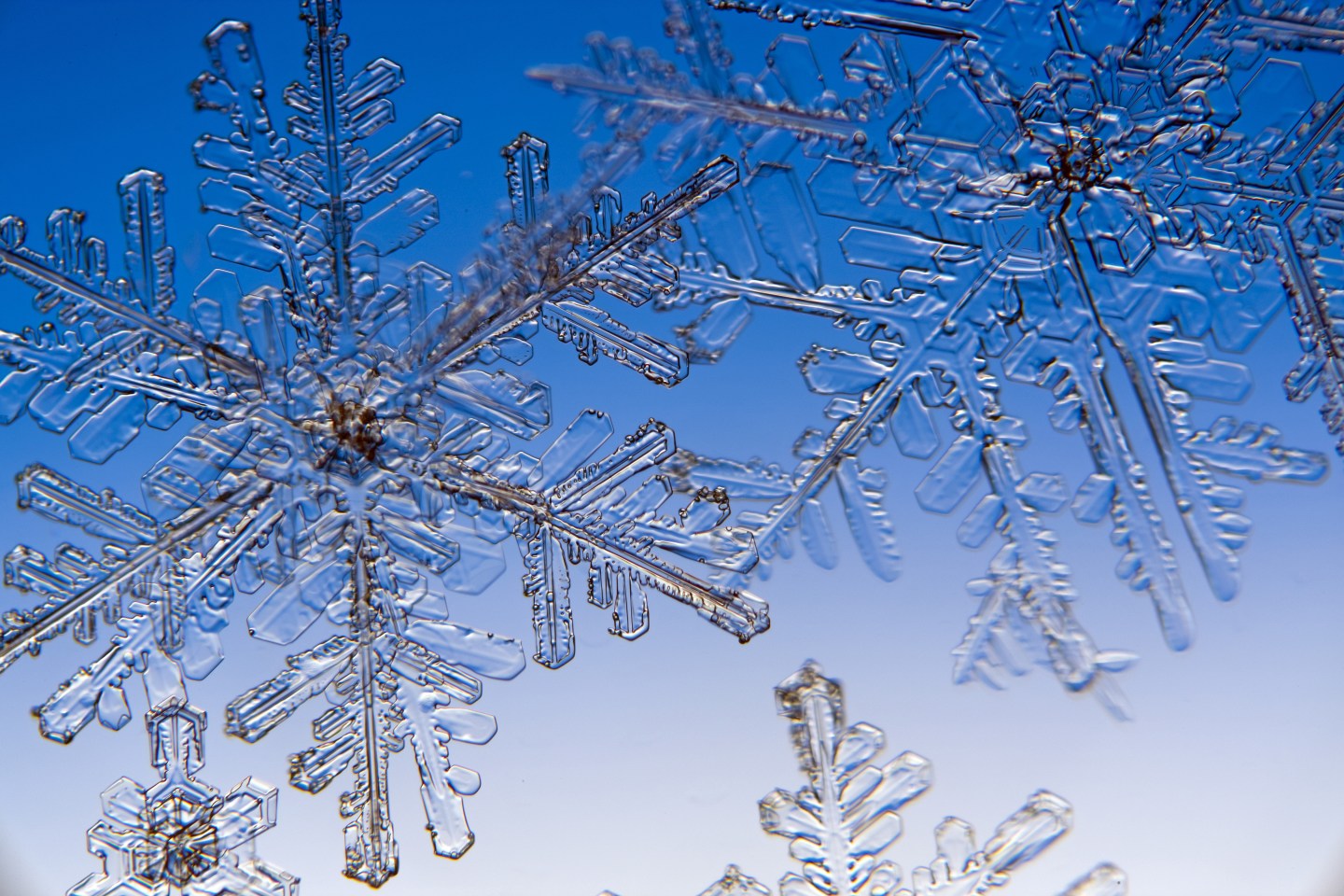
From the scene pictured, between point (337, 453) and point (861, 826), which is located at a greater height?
point (337, 453)

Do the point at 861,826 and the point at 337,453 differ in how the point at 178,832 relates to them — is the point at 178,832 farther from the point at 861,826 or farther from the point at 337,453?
the point at 861,826

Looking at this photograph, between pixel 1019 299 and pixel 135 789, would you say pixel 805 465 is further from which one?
pixel 135 789

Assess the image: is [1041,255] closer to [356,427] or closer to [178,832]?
[356,427]

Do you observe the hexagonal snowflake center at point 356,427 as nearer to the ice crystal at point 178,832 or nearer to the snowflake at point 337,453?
the snowflake at point 337,453

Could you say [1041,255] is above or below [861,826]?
above

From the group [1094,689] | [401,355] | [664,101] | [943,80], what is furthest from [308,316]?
[1094,689]

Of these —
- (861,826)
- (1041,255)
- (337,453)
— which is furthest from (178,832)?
(1041,255)

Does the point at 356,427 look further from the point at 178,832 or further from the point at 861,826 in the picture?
the point at 861,826
